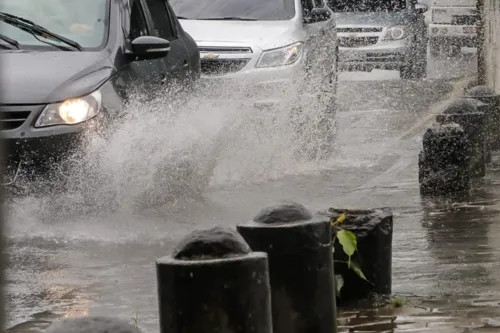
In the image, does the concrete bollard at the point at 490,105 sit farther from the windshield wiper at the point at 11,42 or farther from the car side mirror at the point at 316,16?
the windshield wiper at the point at 11,42

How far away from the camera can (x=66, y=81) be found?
8852mm

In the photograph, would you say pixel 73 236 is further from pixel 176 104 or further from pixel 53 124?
pixel 176 104

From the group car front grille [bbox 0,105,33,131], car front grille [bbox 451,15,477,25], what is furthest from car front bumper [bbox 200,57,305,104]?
car front grille [bbox 451,15,477,25]

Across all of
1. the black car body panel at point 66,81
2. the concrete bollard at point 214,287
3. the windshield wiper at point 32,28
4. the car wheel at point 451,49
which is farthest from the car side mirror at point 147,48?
the car wheel at point 451,49

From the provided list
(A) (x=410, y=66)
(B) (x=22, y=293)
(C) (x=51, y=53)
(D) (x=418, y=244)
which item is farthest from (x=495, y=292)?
(A) (x=410, y=66)

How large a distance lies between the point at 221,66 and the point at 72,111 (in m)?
5.74

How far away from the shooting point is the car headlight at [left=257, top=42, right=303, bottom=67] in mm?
13977

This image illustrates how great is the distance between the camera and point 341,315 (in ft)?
19.5

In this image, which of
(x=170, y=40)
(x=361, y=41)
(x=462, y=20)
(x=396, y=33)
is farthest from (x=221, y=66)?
(x=462, y=20)

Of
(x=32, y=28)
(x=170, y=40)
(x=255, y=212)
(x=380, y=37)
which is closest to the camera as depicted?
(x=32, y=28)

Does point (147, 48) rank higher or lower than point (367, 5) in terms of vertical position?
lower

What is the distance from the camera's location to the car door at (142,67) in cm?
958

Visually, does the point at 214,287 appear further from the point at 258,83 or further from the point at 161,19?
the point at 258,83

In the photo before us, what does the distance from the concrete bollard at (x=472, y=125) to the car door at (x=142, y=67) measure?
8.30 feet
